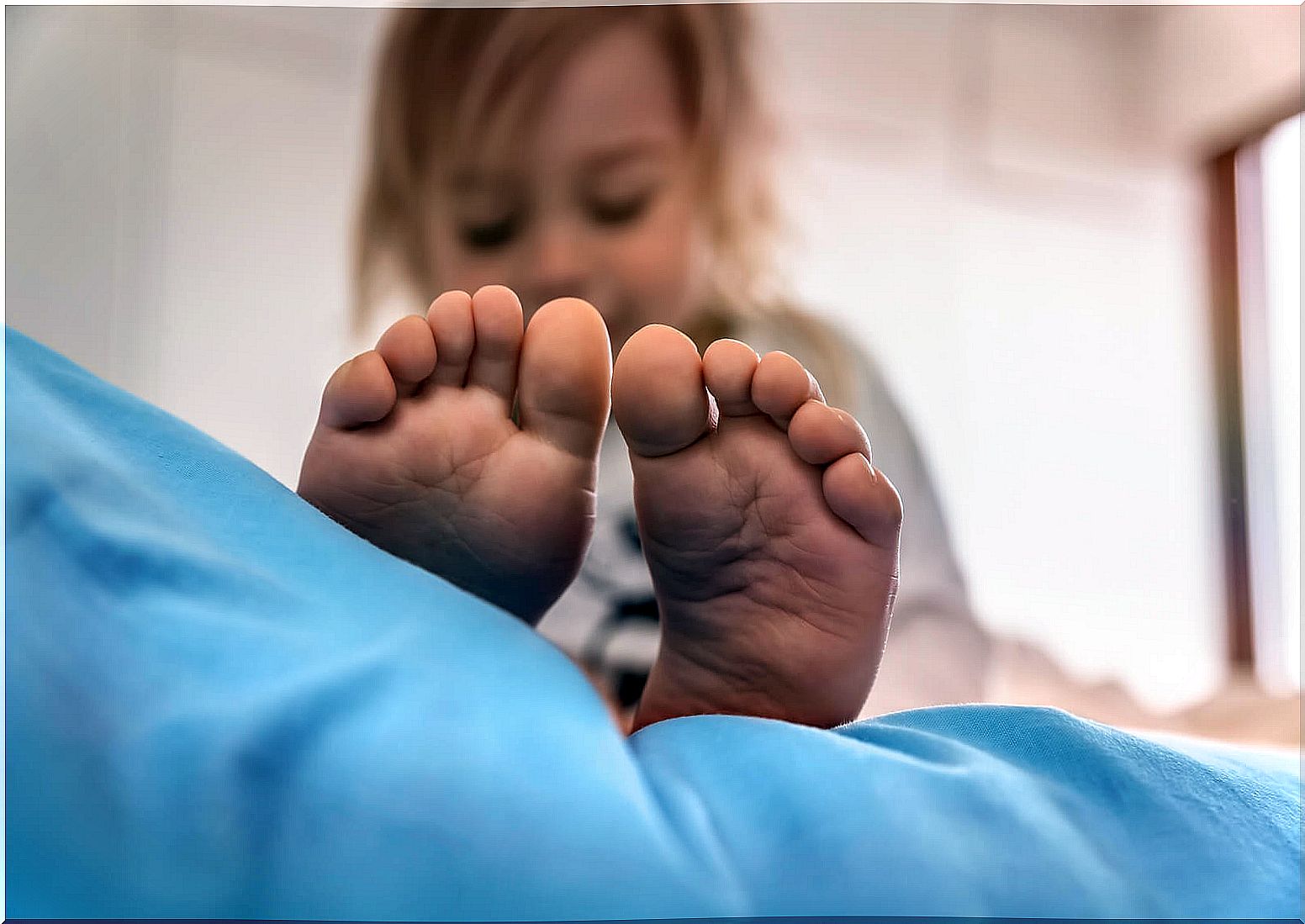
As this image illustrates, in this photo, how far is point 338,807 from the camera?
256 millimetres

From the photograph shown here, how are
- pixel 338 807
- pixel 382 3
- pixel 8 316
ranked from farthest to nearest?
pixel 382 3 → pixel 8 316 → pixel 338 807

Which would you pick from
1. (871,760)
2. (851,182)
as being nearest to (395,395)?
(871,760)

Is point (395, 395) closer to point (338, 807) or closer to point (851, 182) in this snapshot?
point (338, 807)

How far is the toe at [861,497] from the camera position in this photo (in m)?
0.46

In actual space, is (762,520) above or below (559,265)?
below

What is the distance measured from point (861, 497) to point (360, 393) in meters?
0.25

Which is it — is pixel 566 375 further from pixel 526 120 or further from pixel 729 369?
pixel 526 120

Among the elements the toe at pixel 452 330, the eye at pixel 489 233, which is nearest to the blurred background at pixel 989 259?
the eye at pixel 489 233

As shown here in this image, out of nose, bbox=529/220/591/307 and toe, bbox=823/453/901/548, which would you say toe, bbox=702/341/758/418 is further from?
nose, bbox=529/220/591/307

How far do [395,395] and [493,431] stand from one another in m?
0.05

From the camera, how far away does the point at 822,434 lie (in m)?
0.46

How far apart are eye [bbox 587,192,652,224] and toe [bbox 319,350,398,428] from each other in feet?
2.00

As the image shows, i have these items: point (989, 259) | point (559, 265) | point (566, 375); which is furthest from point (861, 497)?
point (989, 259)

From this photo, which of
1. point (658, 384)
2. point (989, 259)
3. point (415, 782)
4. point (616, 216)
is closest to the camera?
point (415, 782)
